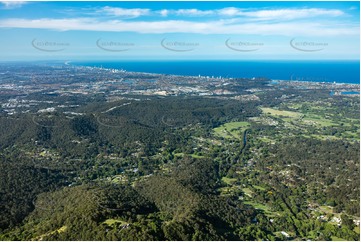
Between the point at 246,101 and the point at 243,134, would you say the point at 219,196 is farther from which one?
the point at 246,101

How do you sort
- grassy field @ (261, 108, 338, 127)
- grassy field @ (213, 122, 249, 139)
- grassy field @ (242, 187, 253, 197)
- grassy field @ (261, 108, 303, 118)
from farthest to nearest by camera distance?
grassy field @ (261, 108, 303, 118) → grassy field @ (261, 108, 338, 127) → grassy field @ (213, 122, 249, 139) → grassy field @ (242, 187, 253, 197)

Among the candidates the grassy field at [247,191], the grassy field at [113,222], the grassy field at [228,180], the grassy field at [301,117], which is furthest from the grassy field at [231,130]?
the grassy field at [113,222]

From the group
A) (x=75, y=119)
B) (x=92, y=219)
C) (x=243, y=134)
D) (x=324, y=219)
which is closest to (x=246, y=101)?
(x=243, y=134)

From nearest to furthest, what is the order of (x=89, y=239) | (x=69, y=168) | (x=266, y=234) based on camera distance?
(x=89, y=239) < (x=266, y=234) < (x=69, y=168)

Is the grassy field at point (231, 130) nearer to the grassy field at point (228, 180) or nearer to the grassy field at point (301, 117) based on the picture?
→ the grassy field at point (301, 117)

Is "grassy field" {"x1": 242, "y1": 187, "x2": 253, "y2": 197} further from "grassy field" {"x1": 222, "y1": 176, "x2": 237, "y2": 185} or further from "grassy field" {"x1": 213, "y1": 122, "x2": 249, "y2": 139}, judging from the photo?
"grassy field" {"x1": 213, "y1": 122, "x2": 249, "y2": 139}

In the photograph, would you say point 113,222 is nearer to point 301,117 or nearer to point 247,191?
point 247,191

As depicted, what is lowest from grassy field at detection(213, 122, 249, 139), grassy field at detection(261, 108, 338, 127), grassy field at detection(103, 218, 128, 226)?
grassy field at detection(213, 122, 249, 139)

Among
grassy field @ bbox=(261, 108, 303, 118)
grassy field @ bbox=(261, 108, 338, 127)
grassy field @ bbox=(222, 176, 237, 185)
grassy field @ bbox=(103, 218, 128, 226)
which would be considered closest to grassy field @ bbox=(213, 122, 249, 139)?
grassy field @ bbox=(261, 108, 338, 127)

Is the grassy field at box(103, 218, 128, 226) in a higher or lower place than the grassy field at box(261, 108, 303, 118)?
lower
